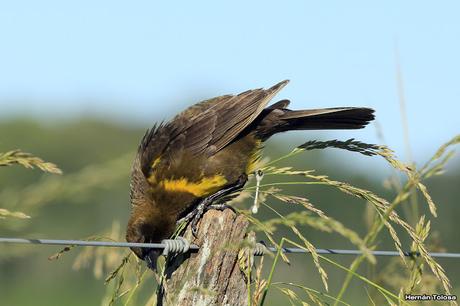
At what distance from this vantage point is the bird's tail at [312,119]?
528cm

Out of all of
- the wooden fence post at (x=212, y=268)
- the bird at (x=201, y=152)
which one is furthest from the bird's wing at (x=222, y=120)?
the wooden fence post at (x=212, y=268)

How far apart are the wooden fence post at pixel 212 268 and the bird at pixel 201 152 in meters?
1.83

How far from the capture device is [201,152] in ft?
17.5

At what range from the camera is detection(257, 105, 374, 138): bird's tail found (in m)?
5.28

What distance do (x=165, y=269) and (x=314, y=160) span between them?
14051 millimetres

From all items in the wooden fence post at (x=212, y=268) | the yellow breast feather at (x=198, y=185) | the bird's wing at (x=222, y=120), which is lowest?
the yellow breast feather at (x=198, y=185)

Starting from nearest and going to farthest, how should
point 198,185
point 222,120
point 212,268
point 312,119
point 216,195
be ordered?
point 212,268 → point 216,195 → point 198,185 → point 222,120 → point 312,119

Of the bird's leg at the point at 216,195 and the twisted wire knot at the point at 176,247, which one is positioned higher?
the twisted wire knot at the point at 176,247

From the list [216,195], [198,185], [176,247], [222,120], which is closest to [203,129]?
[222,120]

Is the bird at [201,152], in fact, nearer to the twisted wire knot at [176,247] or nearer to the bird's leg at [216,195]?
the bird's leg at [216,195]

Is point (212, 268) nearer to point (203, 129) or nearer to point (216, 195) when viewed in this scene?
point (216, 195)

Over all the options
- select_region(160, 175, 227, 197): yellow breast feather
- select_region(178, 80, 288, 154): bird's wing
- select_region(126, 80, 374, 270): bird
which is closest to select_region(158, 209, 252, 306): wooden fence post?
select_region(126, 80, 374, 270): bird

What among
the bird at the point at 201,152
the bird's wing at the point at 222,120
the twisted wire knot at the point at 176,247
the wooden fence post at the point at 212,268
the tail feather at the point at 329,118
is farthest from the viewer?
the bird's wing at the point at 222,120

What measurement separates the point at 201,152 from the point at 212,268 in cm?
245
